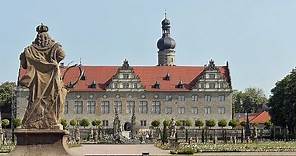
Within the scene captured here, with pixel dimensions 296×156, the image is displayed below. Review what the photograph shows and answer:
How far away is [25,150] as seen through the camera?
49.3 feet

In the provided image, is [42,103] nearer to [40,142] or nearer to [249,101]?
[40,142]

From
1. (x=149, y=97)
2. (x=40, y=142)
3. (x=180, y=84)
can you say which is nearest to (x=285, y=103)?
(x=180, y=84)

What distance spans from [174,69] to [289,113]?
92.6 feet

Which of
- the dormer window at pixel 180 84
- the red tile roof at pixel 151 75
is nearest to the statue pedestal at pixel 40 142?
the red tile roof at pixel 151 75

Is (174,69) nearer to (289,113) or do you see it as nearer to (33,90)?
(289,113)

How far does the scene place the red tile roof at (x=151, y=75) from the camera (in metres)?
92.6

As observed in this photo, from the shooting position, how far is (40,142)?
593 inches

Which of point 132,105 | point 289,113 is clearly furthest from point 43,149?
point 132,105

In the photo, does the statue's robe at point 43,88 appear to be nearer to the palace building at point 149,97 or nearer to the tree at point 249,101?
the palace building at point 149,97

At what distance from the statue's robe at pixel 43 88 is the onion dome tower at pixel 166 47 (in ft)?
323

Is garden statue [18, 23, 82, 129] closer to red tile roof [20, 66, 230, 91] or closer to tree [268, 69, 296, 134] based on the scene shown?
tree [268, 69, 296, 134]

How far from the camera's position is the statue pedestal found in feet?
49.2

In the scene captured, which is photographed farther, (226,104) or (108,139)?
(226,104)

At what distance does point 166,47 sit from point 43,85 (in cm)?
9994
